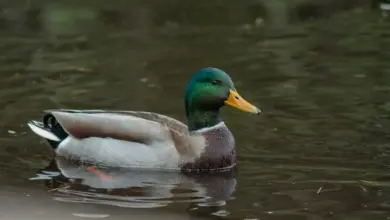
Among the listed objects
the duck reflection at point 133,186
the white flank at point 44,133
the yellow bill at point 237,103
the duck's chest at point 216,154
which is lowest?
the duck reflection at point 133,186

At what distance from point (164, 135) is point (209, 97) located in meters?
0.58

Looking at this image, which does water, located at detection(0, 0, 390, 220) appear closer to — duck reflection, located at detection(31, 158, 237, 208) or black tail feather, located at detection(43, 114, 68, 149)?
duck reflection, located at detection(31, 158, 237, 208)

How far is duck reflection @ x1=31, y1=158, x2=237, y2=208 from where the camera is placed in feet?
25.1

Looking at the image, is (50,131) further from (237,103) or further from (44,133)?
(237,103)

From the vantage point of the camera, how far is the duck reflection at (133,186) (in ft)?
25.1

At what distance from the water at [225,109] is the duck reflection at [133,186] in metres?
0.02

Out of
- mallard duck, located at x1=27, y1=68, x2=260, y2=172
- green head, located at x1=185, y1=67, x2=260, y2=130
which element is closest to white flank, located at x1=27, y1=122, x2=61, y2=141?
mallard duck, located at x1=27, y1=68, x2=260, y2=172

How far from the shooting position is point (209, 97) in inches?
339

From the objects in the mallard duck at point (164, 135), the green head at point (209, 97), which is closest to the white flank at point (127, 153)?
the mallard duck at point (164, 135)

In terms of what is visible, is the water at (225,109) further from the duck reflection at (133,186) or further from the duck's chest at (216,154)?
the duck's chest at (216,154)

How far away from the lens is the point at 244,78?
39.1ft

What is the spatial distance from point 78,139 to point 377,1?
10.6m

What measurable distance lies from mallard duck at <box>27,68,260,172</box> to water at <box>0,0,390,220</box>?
16 cm

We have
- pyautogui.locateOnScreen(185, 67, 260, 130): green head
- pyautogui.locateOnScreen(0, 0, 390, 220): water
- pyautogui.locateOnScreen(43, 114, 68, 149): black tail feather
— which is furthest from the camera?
pyautogui.locateOnScreen(43, 114, 68, 149): black tail feather
